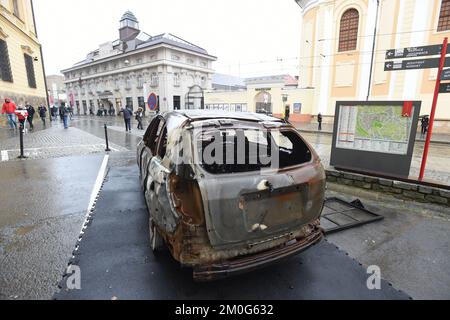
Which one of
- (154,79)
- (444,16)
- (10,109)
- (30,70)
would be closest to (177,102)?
(154,79)

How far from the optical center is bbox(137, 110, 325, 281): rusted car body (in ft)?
7.08

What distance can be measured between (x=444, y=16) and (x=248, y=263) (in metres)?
24.6

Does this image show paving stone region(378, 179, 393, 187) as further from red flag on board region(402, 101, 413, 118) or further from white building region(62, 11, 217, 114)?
white building region(62, 11, 217, 114)

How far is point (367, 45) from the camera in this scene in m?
21.2

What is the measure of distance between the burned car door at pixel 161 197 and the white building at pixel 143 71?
31755mm

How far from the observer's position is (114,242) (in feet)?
10.7

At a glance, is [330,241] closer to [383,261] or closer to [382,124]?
[383,261]

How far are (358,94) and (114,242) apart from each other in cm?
2406

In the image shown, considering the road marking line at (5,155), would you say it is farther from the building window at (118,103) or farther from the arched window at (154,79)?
the building window at (118,103)

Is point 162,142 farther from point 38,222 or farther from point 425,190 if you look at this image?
point 425,190

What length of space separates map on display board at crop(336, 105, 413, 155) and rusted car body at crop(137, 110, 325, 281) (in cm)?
353

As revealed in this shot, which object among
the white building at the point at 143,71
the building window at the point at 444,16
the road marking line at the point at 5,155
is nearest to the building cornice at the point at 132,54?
the white building at the point at 143,71

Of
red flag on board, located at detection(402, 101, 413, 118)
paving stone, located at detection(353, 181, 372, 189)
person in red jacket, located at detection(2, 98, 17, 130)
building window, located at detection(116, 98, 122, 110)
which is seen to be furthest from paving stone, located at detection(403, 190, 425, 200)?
building window, located at detection(116, 98, 122, 110)

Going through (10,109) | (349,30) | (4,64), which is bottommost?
(10,109)
